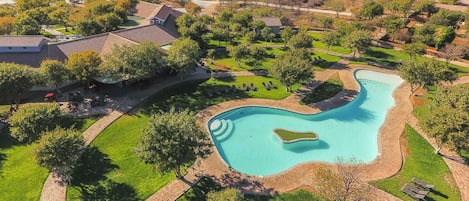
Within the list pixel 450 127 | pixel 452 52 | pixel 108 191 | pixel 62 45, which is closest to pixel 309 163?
pixel 450 127

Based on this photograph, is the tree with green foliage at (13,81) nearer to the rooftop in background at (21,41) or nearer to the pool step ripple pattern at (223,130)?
the rooftop in background at (21,41)

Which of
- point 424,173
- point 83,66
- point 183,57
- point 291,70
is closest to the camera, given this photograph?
point 424,173

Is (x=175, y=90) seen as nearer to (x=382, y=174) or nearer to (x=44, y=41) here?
(x=44, y=41)

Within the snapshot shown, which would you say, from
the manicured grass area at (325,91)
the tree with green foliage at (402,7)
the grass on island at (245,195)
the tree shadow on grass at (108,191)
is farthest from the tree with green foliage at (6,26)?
the tree with green foliage at (402,7)

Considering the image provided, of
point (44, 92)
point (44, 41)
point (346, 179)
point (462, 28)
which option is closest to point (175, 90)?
point (44, 92)

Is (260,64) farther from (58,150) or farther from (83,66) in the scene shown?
(58,150)

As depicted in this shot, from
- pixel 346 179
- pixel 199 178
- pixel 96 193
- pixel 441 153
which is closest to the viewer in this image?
pixel 346 179
